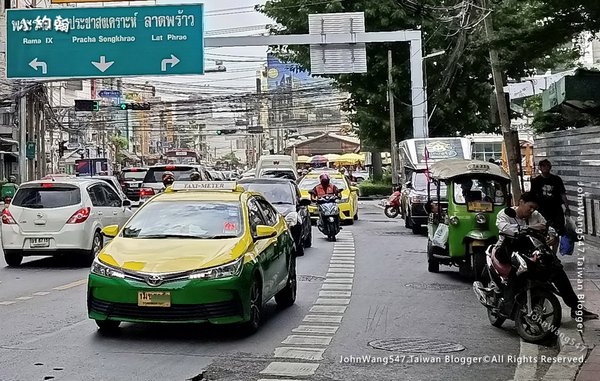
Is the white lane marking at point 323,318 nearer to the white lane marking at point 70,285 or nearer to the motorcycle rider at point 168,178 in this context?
the white lane marking at point 70,285

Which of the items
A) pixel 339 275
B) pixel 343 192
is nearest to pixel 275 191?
pixel 339 275

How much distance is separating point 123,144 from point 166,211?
293 ft

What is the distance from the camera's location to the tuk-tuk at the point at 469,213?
44.2 ft

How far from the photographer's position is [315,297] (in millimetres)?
12250

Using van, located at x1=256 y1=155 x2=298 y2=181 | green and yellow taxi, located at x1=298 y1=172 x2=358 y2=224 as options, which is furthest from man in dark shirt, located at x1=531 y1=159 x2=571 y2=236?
van, located at x1=256 y1=155 x2=298 y2=181

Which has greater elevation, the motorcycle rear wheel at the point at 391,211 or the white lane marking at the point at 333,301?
the motorcycle rear wheel at the point at 391,211

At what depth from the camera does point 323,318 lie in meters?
Answer: 10.4

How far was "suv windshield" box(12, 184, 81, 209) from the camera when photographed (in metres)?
16.1

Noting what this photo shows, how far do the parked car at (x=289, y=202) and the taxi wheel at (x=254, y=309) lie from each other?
7.75m

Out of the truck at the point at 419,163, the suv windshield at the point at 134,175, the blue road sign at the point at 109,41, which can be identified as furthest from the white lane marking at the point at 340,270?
the suv windshield at the point at 134,175

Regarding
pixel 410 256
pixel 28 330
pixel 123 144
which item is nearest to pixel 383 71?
pixel 410 256

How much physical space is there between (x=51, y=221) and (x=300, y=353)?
29.6 feet

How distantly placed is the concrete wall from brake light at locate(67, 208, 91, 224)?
29.8 ft

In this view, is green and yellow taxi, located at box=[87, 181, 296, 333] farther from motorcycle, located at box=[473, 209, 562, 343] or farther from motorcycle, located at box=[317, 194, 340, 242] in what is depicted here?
motorcycle, located at box=[317, 194, 340, 242]
